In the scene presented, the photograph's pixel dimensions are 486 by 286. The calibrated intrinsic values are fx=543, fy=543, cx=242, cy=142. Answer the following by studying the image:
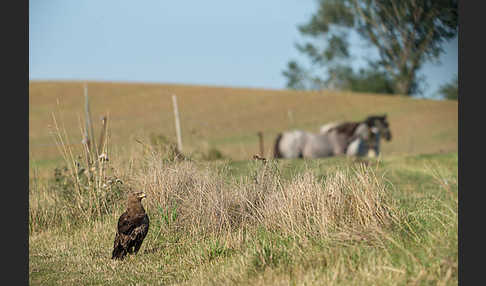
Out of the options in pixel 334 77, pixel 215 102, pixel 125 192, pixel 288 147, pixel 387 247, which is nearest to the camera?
pixel 387 247

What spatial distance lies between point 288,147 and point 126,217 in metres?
12.0

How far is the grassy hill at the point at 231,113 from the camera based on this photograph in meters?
25.5

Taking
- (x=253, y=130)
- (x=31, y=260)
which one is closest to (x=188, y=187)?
(x=31, y=260)

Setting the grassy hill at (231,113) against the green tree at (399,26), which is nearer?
the green tree at (399,26)

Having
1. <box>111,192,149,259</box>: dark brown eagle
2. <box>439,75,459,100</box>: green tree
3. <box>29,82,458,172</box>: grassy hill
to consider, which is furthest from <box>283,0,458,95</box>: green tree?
<box>29,82,458,172</box>: grassy hill

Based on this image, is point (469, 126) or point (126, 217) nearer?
point (469, 126)

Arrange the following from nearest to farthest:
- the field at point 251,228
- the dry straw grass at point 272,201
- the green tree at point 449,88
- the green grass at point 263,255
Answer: the green grass at point 263,255 → the field at point 251,228 → the dry straw grass at point 272,201 → the green tree at point 449,88

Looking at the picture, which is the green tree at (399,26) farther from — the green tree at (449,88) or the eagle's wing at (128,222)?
the eagle's wing at (128,222)

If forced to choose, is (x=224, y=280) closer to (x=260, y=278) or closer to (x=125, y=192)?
(x=260, y=278)

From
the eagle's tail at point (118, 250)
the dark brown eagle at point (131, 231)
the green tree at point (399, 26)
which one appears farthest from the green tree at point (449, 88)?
the eagle's tail at point (118, 250)

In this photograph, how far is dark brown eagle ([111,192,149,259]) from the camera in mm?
5613

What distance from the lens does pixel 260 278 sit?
4.21m

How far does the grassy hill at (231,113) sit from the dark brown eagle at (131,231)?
→ 570 inches

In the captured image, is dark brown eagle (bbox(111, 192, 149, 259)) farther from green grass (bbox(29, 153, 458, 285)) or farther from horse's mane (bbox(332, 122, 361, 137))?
horse's mane (bbox(332, 122, 361, 137))
